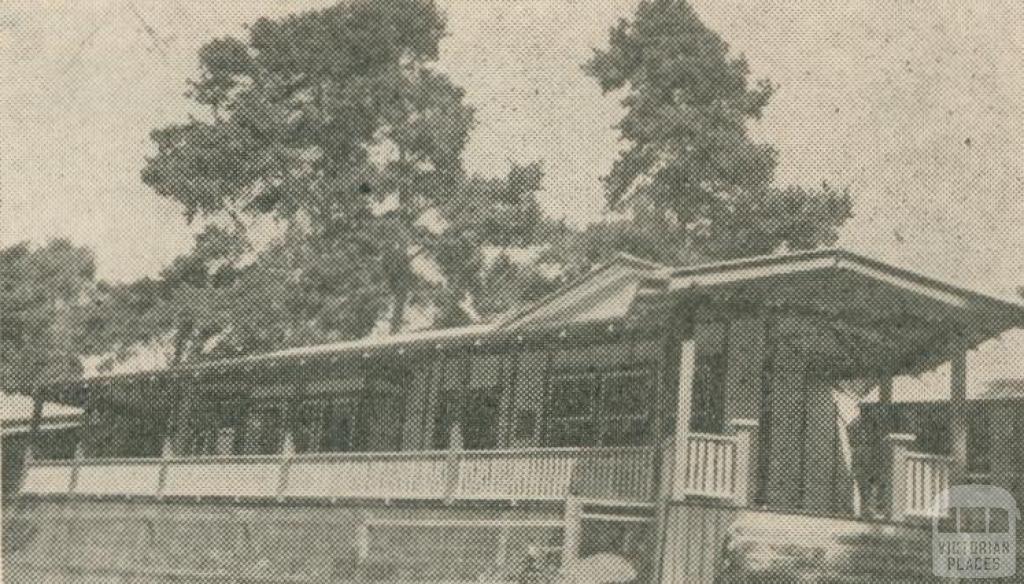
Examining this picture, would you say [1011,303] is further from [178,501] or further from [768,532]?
→ [178,501]

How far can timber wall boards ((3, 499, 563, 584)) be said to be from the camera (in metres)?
21.0

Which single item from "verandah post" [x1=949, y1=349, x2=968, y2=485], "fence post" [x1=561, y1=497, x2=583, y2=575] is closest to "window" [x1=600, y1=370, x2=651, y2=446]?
"fence post" [x1=561, y1=497, x2=583, y2=575]

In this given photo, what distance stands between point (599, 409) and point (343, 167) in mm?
26238

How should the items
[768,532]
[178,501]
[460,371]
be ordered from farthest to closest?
[178,501] < [460,371] < [768,532]

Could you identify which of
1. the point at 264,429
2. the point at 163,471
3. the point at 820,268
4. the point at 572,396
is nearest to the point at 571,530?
the point at 820,268

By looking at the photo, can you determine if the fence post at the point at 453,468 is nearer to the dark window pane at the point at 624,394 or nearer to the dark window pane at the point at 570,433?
the dark window pane at the point at 570,433

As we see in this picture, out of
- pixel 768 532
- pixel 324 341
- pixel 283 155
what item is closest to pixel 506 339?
pixel 768 532

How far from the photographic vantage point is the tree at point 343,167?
46.0 metres

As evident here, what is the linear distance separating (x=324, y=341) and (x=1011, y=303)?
29.6 metres

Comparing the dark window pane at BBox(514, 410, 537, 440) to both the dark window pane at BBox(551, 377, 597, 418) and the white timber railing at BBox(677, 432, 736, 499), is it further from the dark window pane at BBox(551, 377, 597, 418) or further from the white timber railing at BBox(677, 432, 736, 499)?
the white timber railing at BBox(677, 432, 736, 499)

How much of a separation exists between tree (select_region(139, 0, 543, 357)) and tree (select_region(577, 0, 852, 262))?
3.91 meters

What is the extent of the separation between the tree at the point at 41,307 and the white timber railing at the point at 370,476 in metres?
21.5

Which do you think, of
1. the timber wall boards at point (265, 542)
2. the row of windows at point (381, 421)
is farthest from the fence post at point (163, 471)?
the row of windows at point (381, 421)

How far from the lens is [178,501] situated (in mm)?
27938
